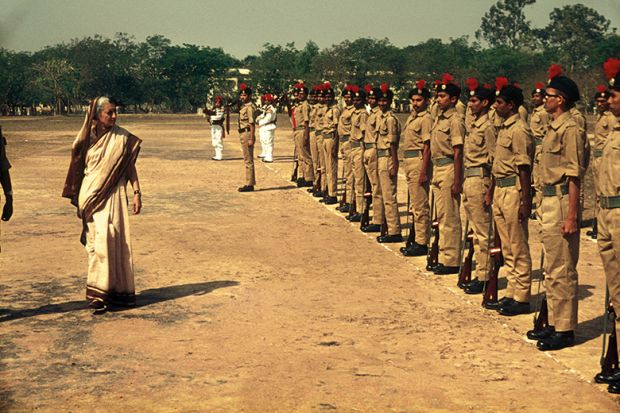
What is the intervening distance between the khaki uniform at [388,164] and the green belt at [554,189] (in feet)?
16.7

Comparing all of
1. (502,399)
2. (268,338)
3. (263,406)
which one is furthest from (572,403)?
(268,338)

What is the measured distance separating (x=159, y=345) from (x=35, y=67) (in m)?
88.7

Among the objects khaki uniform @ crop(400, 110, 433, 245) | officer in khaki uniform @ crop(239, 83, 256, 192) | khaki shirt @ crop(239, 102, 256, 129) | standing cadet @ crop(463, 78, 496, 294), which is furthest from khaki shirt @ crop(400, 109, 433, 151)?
→ khaki shirt @ crop(239, 102, 256, 129)

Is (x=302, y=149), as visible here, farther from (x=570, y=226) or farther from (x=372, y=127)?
(x=570, y=226)

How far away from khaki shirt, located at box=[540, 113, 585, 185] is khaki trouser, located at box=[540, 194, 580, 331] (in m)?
0.20

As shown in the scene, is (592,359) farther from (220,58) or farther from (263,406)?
(220,58)

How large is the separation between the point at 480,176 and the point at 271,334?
2887 mm

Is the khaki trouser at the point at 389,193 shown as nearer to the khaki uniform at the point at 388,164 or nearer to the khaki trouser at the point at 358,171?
the khaki uniform at the point at 388,164

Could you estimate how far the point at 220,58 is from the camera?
108 metres

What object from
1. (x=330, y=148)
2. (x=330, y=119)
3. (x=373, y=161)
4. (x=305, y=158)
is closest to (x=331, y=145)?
(x=330, y=148)

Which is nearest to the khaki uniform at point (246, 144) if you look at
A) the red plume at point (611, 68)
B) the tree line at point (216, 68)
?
the red plume at point (611, 68)

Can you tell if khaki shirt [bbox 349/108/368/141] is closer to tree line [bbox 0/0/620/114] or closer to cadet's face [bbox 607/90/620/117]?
cadet's face [bbox 607/90/620/117]

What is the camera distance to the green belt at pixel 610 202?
6.57 m

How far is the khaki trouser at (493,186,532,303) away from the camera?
8.67 metres
